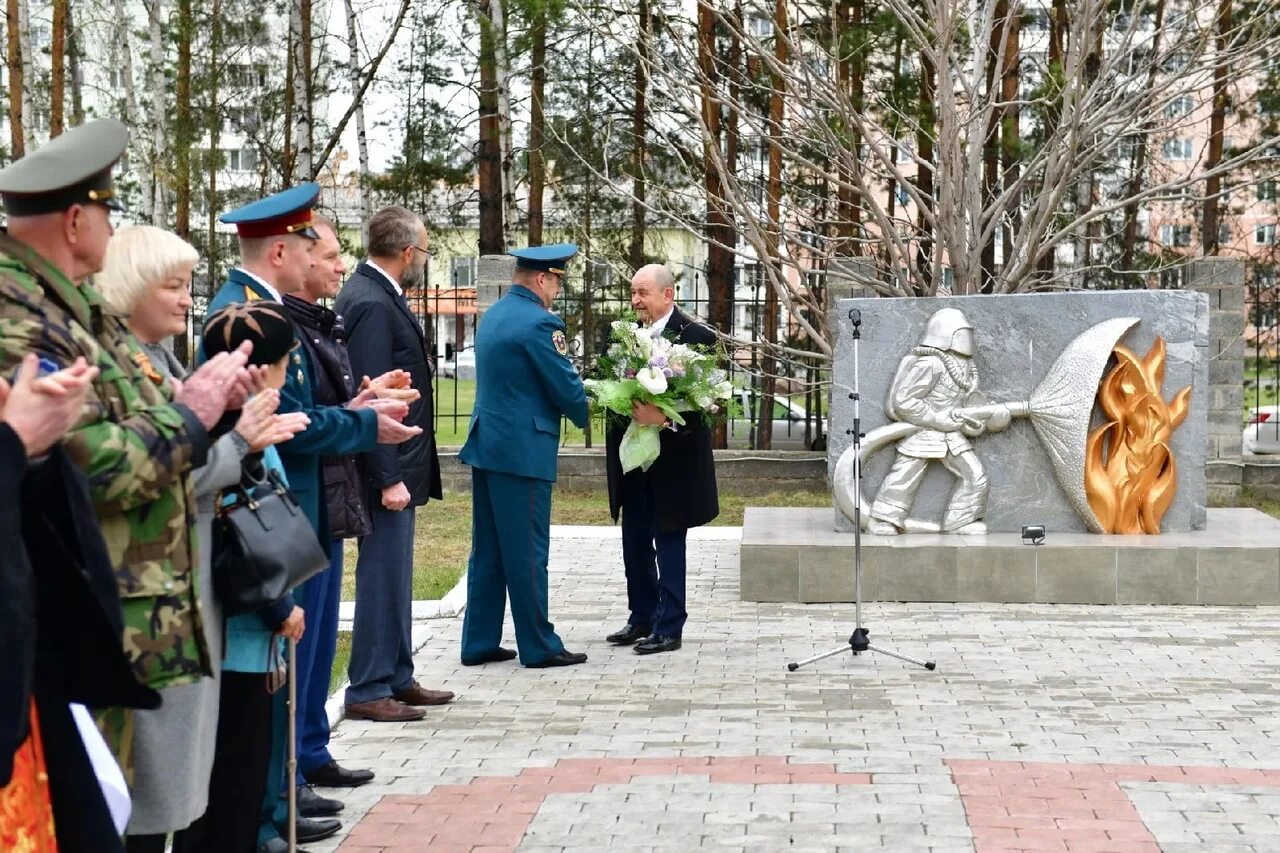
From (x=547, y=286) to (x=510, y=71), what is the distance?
40.8 ft

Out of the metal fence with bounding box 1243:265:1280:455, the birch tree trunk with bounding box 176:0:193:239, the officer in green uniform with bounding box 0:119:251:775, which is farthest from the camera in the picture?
the birch tree trunk with bounding box 176:0:193:239

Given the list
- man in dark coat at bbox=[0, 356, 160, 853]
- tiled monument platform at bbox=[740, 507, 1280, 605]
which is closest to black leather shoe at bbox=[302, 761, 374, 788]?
man in dark coat at bbox=[0, 356, 160, 853]

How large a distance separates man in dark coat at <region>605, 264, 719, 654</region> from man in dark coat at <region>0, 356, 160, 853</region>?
5.34m

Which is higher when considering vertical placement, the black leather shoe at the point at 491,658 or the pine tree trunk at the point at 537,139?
the pine tree trunk at the point at 537,139

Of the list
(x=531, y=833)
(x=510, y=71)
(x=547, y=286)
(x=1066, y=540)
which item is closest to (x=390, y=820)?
(x=531, y=833)

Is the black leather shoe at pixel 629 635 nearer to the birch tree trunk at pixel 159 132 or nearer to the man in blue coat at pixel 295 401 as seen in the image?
the man in blue coat at pixel 295 401

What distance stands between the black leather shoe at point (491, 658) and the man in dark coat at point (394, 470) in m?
1.18

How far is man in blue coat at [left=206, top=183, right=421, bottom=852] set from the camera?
16.6 feet

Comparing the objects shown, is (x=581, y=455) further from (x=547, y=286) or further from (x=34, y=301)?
(x=34, y=301)

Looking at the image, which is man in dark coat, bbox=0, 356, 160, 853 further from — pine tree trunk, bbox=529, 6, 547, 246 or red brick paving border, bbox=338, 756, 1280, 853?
pine tree trunk, bbox=529, 6, 547, 246

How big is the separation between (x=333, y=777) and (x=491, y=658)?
8.10 feet

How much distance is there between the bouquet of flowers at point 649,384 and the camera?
8.34m

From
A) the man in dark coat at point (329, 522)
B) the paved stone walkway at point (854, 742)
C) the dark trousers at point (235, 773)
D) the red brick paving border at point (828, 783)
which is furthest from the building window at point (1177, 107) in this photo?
the dark trousers at point (235, 773)

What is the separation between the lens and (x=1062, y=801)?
561cm
